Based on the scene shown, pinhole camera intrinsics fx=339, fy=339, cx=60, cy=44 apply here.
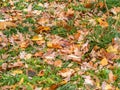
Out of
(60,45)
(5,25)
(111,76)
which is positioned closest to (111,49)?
(111,76)

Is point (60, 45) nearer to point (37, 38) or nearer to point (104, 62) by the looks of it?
point (37, 38)

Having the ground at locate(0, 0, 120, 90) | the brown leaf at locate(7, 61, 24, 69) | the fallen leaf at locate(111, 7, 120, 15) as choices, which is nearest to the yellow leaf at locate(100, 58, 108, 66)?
the ground at locate(0, 0, 120, 90)

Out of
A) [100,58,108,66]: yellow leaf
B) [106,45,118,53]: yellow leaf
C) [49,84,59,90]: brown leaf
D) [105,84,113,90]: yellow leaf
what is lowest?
[105,84,113,90]: yellow leaf

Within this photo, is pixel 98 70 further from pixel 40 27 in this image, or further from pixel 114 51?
pixel 40 27

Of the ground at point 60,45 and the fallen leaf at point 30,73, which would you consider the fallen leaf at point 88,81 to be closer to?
the ground at point 60,45

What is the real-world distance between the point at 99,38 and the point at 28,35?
1052 millimetres

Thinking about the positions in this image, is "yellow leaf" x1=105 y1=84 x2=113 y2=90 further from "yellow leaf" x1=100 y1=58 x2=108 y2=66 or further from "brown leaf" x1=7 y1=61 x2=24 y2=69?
"brown leaf" x1=7 y1=61 x2=24 y2=69

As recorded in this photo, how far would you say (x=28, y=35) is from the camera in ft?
16.4

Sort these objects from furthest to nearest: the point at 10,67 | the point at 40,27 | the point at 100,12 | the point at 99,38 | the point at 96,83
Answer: the point at 100,12 → the point at 40,27 → the point at 99,38 → the point at 10,67 → the point at 96,83

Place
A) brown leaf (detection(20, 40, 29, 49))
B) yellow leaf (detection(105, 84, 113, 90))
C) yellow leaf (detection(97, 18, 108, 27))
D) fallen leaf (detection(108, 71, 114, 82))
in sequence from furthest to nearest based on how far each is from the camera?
1. yellow leaf (detection(97, 18, 108, 27))
2. brown leaf (detection(20, 40, 29, 49))
3. fallen leaf (detection(108, 71, 114, 82))
4. yellow leaf (detection(105, 84, 113, 90))

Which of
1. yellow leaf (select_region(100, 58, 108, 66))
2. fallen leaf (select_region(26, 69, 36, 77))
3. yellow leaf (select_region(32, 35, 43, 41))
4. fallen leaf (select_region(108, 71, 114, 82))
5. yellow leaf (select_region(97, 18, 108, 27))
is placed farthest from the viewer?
yellow leaf (select_region(97, 18, 108, 27))

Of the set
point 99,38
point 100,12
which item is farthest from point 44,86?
point 100,12

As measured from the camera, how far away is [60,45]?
4.73 metres

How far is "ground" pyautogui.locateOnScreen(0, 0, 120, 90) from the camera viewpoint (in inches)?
160
